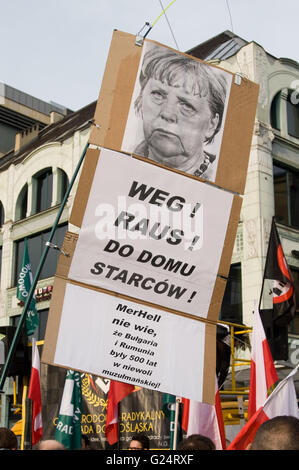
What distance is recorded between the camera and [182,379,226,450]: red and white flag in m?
7.90

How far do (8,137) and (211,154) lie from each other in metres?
34.6

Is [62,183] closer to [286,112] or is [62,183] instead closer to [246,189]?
[246,189]

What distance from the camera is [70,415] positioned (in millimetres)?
10789

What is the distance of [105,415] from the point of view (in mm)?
11539

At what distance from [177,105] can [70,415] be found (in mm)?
6272

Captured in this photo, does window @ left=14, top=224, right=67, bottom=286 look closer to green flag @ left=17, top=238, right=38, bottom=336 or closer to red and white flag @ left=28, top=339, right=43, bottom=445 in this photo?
green flag @ left=17, top=238, right=38, bottom=336

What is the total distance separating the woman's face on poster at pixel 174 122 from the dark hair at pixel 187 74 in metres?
0.05

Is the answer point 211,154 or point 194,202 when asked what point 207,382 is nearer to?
point 194,202

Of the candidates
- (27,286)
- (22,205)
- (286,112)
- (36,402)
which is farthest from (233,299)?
(22,205)

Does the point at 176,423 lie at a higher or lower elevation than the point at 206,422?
Result: lower

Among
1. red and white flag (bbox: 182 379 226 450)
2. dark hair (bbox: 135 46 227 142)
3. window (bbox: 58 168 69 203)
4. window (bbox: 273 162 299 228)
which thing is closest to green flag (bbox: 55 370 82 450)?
red and white flag (bbox: 182 379 226 450)
